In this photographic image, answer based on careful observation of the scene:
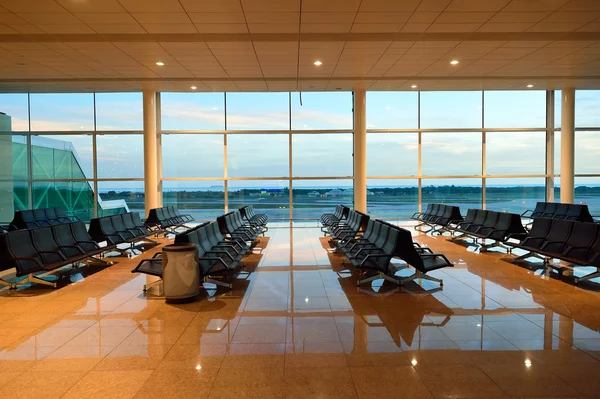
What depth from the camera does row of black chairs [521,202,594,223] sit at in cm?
1113

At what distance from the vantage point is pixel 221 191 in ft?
50.5

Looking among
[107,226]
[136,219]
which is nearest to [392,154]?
[136,219]

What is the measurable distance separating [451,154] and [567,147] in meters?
3.72

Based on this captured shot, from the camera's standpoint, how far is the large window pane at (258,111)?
15031 mm

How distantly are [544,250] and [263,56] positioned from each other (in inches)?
274

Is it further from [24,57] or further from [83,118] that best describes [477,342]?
[83,118]

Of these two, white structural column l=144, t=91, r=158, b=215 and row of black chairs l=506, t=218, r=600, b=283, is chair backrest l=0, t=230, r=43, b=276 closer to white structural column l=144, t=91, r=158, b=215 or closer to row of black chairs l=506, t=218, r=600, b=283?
row of black chairs l=506, t=218, r=600, b=283

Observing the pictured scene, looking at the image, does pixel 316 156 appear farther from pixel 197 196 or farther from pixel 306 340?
pixel 306 340

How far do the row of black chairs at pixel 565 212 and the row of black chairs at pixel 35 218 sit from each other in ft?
44.4

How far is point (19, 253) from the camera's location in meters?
5.83

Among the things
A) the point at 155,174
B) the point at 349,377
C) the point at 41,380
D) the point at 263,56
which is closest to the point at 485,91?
the point at 263,56

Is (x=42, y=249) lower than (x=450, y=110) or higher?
lower

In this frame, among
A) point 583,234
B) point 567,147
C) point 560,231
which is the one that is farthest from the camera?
point 567,147

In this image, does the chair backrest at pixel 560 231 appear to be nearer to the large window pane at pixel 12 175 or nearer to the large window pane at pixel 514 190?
the large window pane at pixel 514 190
